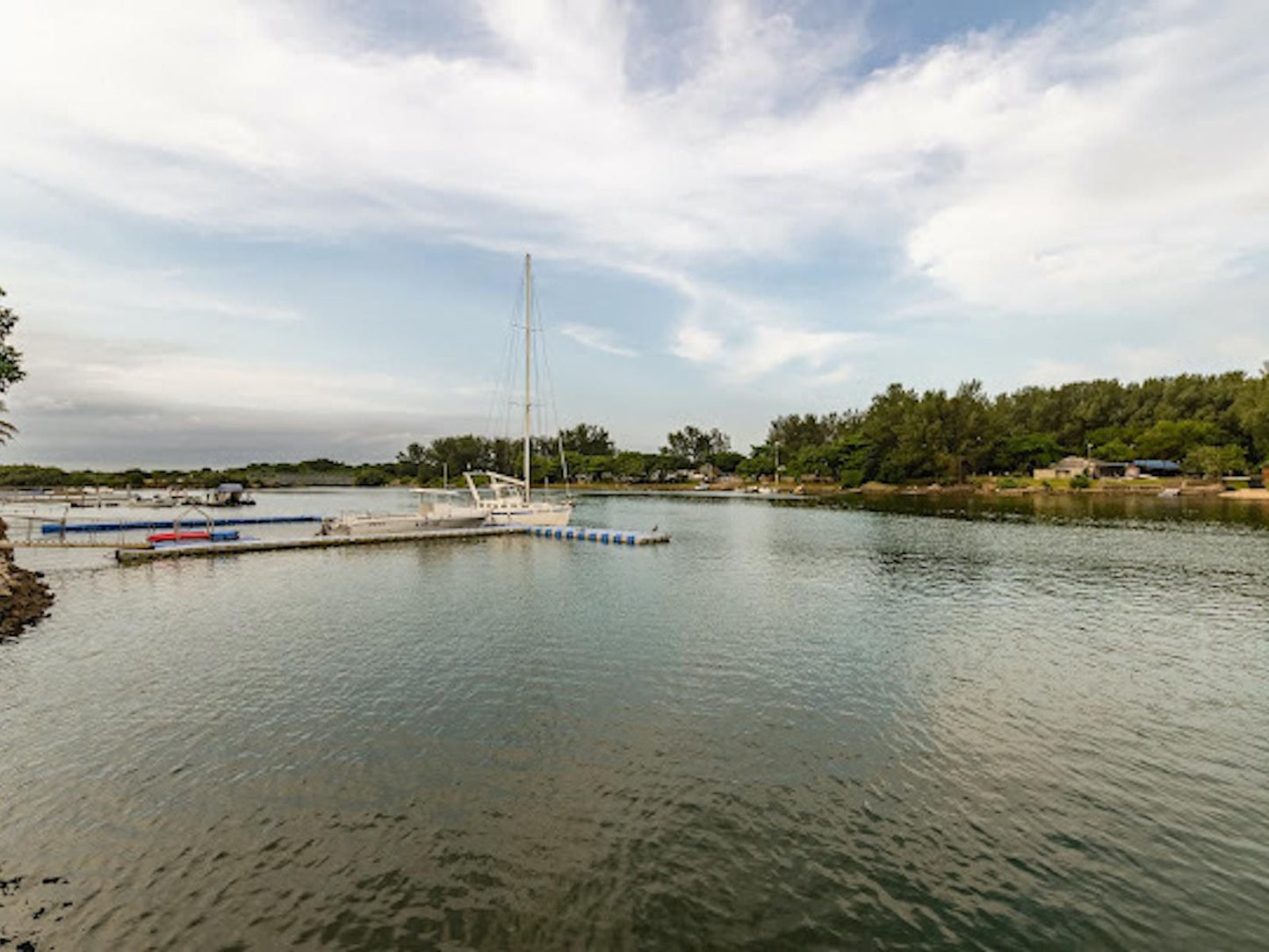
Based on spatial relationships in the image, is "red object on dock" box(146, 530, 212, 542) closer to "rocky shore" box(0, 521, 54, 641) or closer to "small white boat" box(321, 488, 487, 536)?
"small white boat" box(321, 488, 487, 536)

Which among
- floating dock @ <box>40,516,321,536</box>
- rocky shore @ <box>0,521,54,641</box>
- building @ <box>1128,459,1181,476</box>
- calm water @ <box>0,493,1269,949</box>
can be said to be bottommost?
calm water @ <box>0,493,1269,949</box>

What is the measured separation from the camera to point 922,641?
3047 cm

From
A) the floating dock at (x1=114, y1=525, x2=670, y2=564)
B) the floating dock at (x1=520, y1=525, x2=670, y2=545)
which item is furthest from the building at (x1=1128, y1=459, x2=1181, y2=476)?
the floating dock at (x1=114, y1=525, x2=670, y2=564)

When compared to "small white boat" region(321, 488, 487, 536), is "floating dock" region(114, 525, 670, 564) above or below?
below

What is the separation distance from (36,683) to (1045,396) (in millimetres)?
237266

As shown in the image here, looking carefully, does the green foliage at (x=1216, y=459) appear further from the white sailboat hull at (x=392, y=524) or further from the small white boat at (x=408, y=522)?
the white sailboat hull at (x=392, y=524)

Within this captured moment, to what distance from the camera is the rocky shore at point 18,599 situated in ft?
106

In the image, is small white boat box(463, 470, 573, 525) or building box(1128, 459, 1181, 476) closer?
small white boat box(463, 470, 573, 525)

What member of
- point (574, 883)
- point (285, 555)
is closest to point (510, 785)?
point (574, 883)

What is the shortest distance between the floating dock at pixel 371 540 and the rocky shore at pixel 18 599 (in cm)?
1130

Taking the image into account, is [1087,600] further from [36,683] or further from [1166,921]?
[36,683]

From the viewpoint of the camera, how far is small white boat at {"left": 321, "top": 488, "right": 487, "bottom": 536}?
7144 cm

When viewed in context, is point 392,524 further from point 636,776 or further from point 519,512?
point 636,776

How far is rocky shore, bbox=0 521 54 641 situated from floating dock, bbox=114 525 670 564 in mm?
11297
